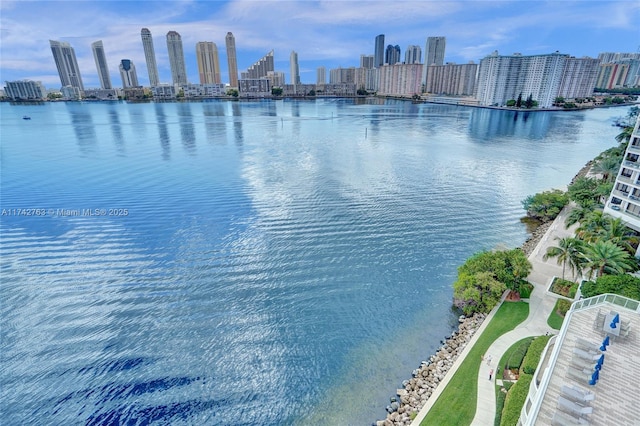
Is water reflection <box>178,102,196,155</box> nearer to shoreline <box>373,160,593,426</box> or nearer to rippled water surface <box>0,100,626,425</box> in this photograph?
rippled water surface <box>0,100,626,425</box>

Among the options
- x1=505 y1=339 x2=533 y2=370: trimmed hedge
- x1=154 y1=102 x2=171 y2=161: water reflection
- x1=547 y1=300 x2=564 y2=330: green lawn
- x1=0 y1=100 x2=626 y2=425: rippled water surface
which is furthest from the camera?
x1=154 y1=102 x2=171 y2=161: water reflection

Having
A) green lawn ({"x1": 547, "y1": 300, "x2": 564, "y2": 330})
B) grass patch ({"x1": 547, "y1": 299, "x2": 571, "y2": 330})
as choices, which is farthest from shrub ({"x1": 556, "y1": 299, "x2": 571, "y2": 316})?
green lawn ({"x1": 547, "y1": 300, "x2": 564, "y2": 330})

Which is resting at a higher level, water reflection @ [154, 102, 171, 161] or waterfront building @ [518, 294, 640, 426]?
waterfront building @ [518, 294, 640, 426]

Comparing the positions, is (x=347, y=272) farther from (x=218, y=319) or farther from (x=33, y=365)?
(x=33, y=365)

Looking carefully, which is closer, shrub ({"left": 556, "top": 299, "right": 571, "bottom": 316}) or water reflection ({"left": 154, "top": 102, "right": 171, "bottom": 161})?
shrub ({"left": 556, "top": 299, "right": 571, "bottom": 316})

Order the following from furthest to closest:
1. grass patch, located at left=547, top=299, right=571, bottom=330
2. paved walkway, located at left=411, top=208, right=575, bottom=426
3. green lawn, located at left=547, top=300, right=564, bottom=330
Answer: grass patch, located at left=547, top=299, right=571, bottom=330
green lawn, located at left=547, top=300, right=564, bottom=330
paved walkway, located at left=411, top=208, right=575, bottom=426

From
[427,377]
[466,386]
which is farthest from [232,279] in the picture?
[466,386]
